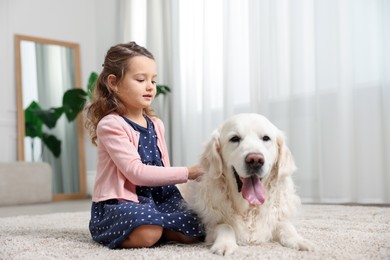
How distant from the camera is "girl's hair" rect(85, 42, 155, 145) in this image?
201cm

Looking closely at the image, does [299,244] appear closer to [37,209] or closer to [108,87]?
[108,87]

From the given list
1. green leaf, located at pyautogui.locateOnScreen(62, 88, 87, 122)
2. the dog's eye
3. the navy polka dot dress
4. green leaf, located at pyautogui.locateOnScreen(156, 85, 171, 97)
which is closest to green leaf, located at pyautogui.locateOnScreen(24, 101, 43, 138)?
green leaf, located at pyautogui.locateOnScreen(62, 88, 87, 122)

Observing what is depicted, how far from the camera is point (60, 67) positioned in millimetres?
6109

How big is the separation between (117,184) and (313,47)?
2.44 metres

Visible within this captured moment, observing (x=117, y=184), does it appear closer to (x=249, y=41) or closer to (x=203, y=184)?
(x=203, y=184)

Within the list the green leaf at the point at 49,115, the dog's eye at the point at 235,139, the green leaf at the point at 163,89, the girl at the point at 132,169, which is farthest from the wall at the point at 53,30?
the dog's eye at the point at 235,139

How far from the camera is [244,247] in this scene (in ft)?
5.46

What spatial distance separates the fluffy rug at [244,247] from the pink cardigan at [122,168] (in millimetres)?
230

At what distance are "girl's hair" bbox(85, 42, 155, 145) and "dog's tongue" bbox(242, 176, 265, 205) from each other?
0.66 meters

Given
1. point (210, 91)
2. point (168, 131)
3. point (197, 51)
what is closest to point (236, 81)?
point (210, 91)

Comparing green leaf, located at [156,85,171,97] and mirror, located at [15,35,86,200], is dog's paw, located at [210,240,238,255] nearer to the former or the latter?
green leaf, located at [156,85,171,97]

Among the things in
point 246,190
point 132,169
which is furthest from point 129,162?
point 246,190

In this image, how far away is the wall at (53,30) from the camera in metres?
5.77

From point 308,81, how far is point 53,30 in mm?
3823
